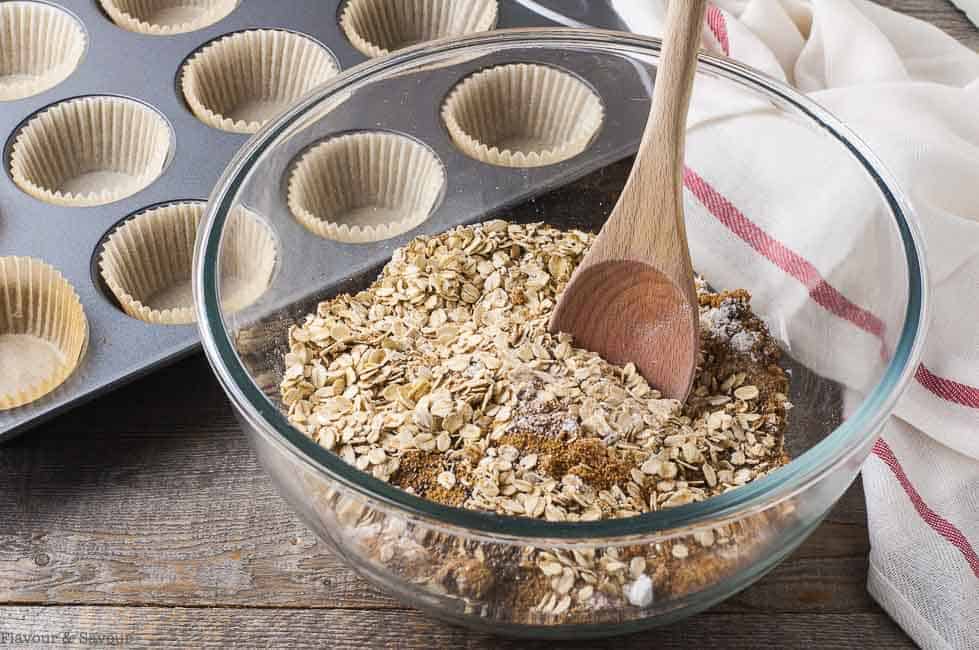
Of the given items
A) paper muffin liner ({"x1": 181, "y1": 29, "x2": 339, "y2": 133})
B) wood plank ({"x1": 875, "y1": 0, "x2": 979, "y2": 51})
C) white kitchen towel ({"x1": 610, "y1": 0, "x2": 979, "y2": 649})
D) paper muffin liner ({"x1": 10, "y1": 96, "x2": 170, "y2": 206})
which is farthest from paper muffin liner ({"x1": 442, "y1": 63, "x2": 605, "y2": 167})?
wood plank ({"x1": 875, "y1": 0, "x2": 979, "y2": 51})

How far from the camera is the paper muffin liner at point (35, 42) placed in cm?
149

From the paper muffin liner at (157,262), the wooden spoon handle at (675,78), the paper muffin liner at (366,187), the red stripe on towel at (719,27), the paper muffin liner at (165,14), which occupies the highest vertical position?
the wooden spoon handle at (675,78)

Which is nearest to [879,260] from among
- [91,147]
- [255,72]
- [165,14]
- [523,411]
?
[523,411]

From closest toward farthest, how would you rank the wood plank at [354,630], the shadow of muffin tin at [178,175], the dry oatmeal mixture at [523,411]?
the dry oatmeal mixture at [523,411]
the wood plank at [354,630]
the shadow of muffin tin at [178,175]

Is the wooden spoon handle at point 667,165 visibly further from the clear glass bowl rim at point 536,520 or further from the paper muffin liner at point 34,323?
the paper muffin liner at point 34,323

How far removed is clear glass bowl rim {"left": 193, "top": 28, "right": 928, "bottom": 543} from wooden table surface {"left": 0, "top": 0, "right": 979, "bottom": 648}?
0.24 meters

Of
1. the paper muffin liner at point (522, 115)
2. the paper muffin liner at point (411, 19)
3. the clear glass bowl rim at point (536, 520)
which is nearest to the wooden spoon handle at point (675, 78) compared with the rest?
the clear glass bowl rim at point (536, 520)

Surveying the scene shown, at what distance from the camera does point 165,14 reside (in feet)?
5.31

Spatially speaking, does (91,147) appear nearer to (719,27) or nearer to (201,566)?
(201,566)

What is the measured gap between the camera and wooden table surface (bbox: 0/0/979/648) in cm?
103

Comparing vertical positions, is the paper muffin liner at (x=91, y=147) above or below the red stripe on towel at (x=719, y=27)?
below

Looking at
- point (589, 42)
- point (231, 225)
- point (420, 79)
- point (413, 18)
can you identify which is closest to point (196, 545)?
point (231, 225)

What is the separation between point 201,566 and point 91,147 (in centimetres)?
64

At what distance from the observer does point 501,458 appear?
90 centimetres
